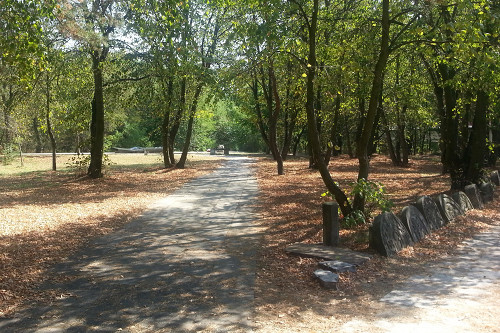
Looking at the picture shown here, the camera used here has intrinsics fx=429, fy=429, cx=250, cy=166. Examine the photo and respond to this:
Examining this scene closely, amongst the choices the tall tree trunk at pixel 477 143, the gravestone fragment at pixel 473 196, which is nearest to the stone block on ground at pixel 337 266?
the gravestone fragment at pixel 473 196

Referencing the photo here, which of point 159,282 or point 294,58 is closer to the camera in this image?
point 159,282

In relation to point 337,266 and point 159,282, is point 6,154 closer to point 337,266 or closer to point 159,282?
point 159,282

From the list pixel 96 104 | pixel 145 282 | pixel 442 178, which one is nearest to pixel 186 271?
pixel 145 282

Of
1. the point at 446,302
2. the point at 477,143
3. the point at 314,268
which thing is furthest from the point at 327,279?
the point at 477,143

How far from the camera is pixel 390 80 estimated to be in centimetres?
2488

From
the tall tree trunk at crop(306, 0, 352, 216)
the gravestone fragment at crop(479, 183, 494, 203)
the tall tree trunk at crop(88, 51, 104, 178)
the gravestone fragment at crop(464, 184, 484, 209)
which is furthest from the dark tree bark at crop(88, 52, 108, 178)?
the gravestone fragment at crop(479, 183, 494, 203)

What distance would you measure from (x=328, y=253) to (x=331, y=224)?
0.61 meters

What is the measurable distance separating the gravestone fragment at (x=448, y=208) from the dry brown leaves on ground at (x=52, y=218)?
6686 millimetres

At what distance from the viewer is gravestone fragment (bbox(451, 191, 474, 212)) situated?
984cm

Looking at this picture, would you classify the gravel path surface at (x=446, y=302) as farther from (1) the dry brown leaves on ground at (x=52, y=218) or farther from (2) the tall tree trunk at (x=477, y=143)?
(2) the tall tree trunk at (x=477, y=143)

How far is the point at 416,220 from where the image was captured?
7.66 m

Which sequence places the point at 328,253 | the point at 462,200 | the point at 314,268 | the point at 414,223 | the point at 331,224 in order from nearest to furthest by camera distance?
the point at 314,268, the point at 328,253, the point at 331,224, the point at 414,223, the point at 462,200

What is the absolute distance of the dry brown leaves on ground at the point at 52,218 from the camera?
221 inches

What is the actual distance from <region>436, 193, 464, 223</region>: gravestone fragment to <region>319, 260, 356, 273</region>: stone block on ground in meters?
3.95
